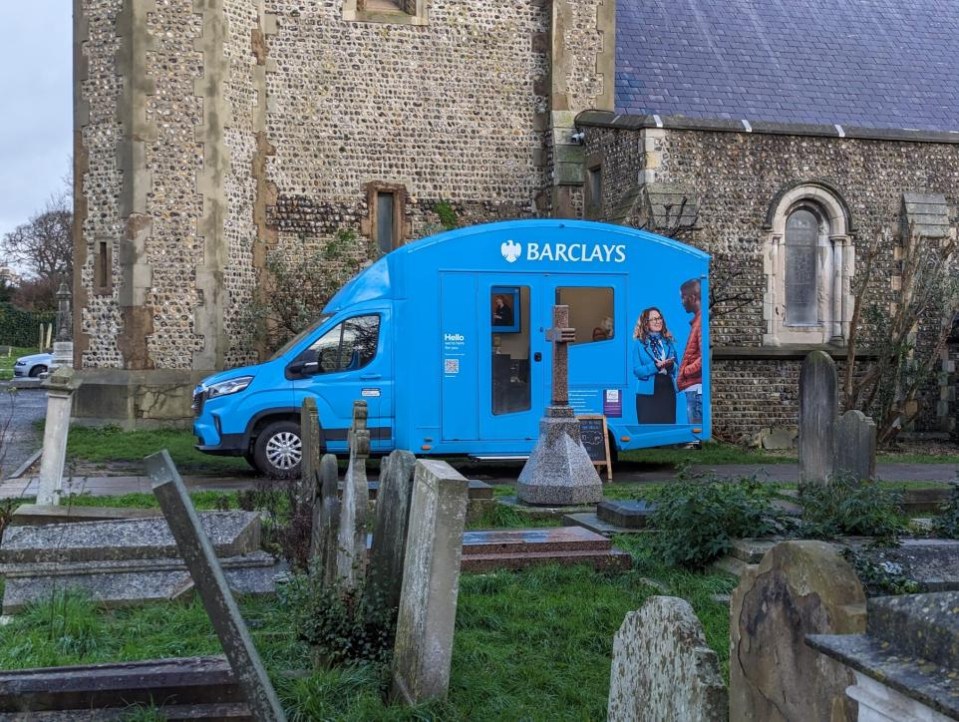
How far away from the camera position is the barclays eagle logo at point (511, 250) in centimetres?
1409

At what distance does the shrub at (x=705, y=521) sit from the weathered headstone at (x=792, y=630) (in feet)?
15.6

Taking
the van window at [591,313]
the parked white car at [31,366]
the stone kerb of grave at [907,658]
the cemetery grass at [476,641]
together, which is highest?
the van window at [591,313]

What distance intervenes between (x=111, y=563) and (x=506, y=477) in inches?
340

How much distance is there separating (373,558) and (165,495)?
2358 millimetres

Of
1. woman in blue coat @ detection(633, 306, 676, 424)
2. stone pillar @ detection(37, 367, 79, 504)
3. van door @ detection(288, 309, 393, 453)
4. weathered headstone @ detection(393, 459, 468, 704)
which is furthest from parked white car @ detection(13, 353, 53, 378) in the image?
weathered headstone @ detection(393, 459, 468, 704)

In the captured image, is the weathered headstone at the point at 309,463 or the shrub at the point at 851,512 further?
the weathered headstone at the point at 309,463

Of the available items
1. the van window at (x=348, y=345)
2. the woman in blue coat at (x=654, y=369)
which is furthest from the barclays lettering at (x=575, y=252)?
the van window at (x=348, y=345)

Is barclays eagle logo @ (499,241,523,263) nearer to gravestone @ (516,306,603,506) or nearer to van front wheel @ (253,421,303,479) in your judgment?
van front wheel @ (253,421,303,479)

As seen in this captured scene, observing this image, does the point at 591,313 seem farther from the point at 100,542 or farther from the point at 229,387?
the point at 100,542

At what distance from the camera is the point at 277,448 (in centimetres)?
1398

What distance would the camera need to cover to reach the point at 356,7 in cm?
2112

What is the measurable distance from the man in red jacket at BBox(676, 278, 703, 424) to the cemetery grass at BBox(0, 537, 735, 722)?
716 cm

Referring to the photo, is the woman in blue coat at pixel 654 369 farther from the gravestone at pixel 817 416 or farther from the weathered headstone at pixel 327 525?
the weathered headstone at pixel 327 525

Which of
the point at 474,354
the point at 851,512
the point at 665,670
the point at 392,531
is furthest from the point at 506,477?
the point at 665,670
